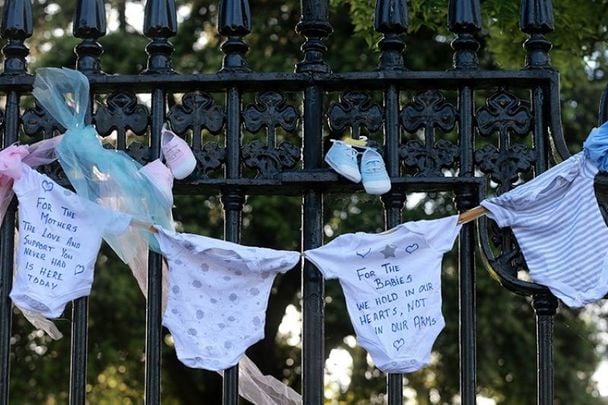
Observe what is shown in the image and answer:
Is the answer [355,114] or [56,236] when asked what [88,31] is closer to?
[56,236]

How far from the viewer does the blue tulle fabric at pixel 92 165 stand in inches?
163

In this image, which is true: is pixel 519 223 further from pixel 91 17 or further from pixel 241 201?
pixel 91 17

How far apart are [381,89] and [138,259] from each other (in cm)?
108

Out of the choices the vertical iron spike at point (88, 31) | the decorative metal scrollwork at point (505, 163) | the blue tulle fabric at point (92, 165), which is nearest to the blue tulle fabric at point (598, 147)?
the decorative metal scrollwork at point (505, 163)

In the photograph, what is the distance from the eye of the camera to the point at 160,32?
14.1ft

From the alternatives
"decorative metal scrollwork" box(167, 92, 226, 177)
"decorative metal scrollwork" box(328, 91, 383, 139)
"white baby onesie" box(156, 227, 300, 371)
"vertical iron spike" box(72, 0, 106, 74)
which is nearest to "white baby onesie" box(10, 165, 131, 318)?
"white baby onesie" box(156, 227, 300, 371)

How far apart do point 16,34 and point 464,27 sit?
1650mm

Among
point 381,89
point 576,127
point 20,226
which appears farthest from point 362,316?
point 576,127

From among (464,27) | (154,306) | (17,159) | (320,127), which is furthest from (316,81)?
(17,159)

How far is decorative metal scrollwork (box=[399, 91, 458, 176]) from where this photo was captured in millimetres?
4141

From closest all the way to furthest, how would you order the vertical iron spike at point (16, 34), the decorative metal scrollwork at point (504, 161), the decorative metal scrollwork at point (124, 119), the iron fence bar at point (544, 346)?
the iron fence bar at point (544, 346)
the decorative metal scrollwork at point (504, 161)
the decorative metal scrollwork at point (124, 119)
the vertical iron spike at point (16, 34)

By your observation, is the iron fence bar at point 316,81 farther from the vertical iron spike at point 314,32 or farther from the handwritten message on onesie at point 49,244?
the handwritten message on onesie at point 49,244

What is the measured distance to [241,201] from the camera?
13.7 ft

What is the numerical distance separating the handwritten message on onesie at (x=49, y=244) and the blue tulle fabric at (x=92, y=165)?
11 centimetres
